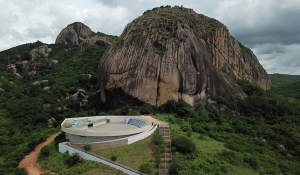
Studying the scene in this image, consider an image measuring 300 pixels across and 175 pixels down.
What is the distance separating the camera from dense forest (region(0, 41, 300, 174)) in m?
18.1

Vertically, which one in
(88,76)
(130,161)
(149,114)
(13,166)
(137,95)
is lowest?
(13,166)

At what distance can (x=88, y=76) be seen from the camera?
44469 millimetres

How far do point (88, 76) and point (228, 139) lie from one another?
27.6 meters

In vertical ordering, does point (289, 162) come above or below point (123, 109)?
below

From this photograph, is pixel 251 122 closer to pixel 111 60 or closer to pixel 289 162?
pixel 289 162

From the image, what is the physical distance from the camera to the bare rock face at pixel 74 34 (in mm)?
69312

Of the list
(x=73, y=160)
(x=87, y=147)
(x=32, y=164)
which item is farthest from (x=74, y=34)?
(x=73, y=160)

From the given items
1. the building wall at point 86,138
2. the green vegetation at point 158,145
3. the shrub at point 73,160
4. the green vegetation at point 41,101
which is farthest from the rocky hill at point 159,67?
the shrub at point 73,160

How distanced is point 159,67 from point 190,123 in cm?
698

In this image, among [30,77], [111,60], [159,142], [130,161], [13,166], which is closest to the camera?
[130,161]

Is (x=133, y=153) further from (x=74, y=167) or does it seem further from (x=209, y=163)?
(x=209, y=163)

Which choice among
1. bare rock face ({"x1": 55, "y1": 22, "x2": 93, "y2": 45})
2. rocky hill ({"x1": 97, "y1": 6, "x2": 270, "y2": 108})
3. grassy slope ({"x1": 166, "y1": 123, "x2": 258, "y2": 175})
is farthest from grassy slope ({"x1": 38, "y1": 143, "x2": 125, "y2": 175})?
bare rock face ({"x1": 55, "y1": 22, "x2": 93, "y2": 45})

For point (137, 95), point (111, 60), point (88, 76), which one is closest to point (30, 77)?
point (88, 76)

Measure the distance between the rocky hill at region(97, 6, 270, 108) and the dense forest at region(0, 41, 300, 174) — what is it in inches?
54.2
